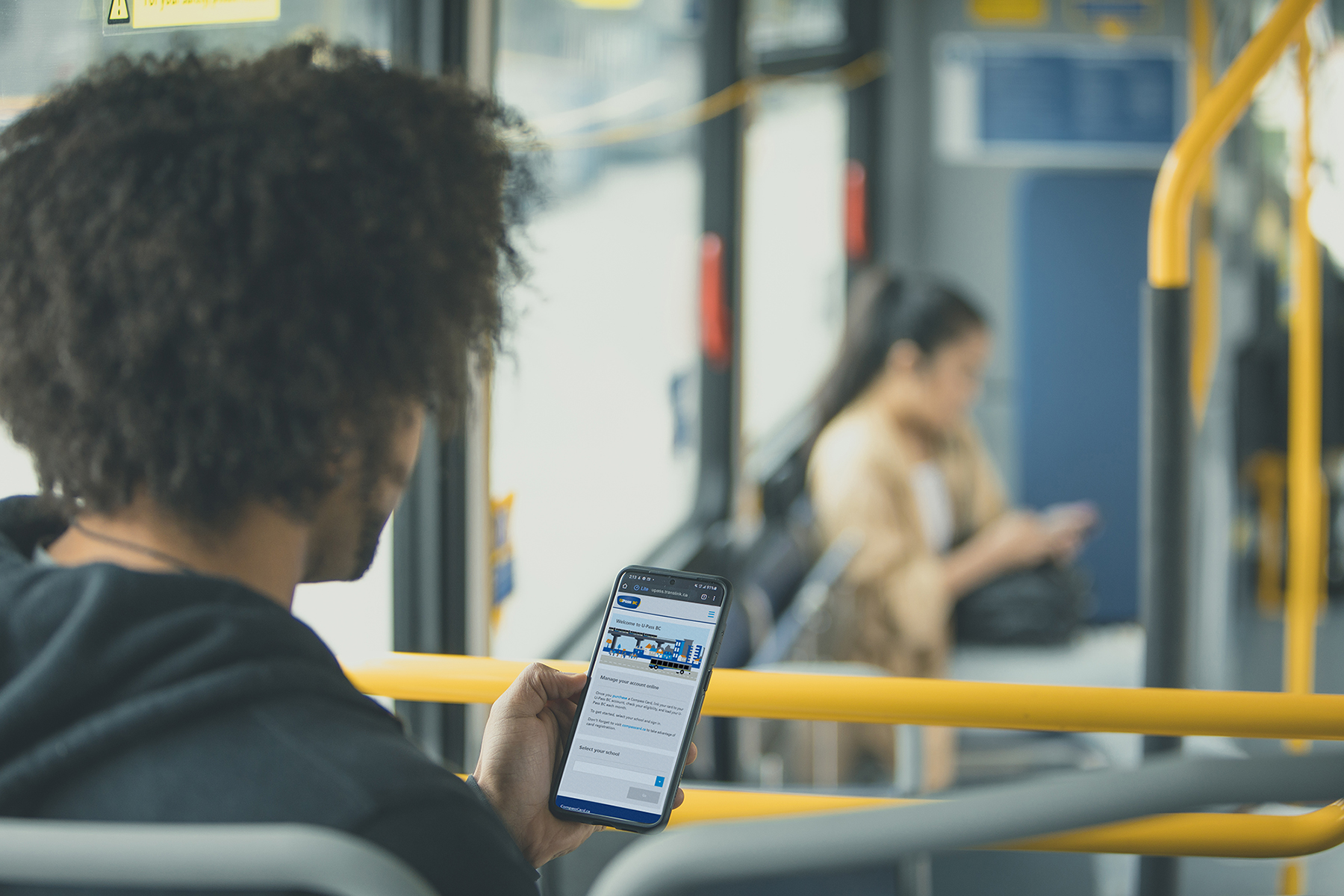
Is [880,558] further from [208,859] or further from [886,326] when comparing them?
[208,859]

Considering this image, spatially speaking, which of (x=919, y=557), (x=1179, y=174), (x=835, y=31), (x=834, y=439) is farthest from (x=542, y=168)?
(x=835, y=31)

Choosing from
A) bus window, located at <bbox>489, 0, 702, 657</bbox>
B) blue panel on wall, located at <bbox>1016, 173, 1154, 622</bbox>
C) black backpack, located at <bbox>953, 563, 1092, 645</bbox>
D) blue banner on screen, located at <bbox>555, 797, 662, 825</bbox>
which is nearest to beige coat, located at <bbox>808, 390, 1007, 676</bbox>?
black backpack, located at <bbox>953, 563, 1092, 645</bbox>

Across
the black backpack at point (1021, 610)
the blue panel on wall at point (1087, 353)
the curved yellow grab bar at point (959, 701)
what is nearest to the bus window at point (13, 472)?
the curved yellow grab bar at point (959, 701)

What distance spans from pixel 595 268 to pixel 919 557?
0.92m

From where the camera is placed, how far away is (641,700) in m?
0.82

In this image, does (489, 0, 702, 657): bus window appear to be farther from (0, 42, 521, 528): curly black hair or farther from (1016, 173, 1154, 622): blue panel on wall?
(1016, 173, 1154, 622): blue panel on wall

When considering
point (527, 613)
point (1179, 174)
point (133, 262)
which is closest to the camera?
point (133, 262)

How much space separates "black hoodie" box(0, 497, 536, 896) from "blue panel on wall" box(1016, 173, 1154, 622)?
3671 mm

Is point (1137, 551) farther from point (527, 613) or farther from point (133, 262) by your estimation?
point (133, 262)

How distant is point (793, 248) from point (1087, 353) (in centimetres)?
108

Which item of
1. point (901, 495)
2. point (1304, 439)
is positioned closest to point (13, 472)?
point (1304, 439)

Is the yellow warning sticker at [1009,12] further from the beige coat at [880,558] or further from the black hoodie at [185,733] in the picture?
the black hoodie at [185,733]

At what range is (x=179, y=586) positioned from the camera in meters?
0.56

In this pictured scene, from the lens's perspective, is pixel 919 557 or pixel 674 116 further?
pixel 674 116
